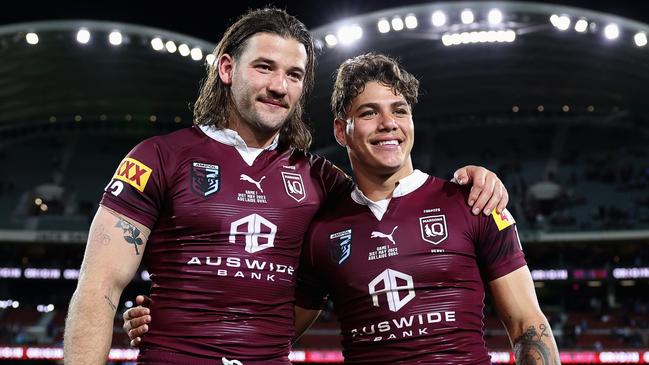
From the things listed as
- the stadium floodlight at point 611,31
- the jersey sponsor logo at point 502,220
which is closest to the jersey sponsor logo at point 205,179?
the jersey sponsor logo at point 502,220

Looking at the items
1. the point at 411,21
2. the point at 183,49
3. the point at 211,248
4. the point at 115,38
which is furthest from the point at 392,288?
the point at 115,38

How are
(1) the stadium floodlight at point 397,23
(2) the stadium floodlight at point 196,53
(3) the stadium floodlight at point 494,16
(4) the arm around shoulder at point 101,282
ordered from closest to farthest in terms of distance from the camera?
(4) the arm around shoulder at point 101,282
(3) the stadium floodlight at point 494,16
(1) the stadium floodlight at point 397,23
(2) the stadium floodlight at point 196,53

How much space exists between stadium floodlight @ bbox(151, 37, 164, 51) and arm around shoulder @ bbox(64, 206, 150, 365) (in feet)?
69.5

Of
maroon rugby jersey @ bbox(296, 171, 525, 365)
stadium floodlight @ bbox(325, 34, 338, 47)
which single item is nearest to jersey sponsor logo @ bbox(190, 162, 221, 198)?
maroon rugby jersey @ bbox(296, 171, 525, 365)

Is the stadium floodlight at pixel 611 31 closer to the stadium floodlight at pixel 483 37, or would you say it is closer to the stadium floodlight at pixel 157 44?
the stadium floodlight at pixel 483 37

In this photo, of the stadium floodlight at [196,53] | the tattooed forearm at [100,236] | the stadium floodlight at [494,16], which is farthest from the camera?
the stadium floodlight at [196,53]

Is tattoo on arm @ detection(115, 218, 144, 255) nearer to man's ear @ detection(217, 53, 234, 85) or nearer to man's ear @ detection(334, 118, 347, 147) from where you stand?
man's ear @ detection(217, 53, 234, 85)

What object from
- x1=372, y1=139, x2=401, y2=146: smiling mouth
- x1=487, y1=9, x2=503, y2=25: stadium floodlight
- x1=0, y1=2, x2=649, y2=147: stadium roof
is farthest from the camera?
x1=0, y1=2, x2=649, y2=147: stadium roof

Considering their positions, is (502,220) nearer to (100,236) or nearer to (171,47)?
(100,236)

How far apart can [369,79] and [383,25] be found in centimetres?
1845

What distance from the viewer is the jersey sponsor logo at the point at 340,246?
127 inches

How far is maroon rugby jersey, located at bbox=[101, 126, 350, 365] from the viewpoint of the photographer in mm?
2654

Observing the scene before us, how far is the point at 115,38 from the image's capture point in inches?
907

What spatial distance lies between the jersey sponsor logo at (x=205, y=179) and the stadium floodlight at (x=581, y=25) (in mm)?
20612
